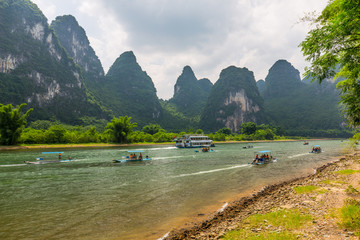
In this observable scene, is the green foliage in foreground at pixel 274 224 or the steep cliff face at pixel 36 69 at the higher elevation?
the steep cliff face at pixel 36 69

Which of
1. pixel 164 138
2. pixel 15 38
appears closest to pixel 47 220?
pixel 164 138

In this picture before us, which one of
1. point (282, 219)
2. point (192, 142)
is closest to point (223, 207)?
point (282, 219)

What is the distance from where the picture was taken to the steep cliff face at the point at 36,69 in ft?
462

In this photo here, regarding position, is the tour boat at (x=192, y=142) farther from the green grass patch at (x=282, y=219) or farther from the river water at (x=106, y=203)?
the green grass patch at (x=282, y=219)

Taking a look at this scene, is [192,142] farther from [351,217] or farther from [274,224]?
[351,217]

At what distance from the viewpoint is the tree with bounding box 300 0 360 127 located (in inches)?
246

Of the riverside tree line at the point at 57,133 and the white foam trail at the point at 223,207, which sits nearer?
the white foam trail at the point at 223,207

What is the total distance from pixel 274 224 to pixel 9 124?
255ft

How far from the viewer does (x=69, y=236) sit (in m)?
9.98

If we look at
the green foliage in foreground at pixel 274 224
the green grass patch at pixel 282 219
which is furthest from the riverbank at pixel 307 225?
the green grass patch at pixel 282 219

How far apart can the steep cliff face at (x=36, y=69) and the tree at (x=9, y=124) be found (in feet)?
282

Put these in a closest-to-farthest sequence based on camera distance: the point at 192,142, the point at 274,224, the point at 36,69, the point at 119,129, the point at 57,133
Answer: the point at 274,224 → the point at 57,133 → the point at 192,142 → the point at 119,129 → the point at 36,69

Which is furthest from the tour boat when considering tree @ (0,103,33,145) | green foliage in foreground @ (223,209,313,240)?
green foliage in foreground @ (223,209,313,240)

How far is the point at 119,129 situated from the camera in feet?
285
